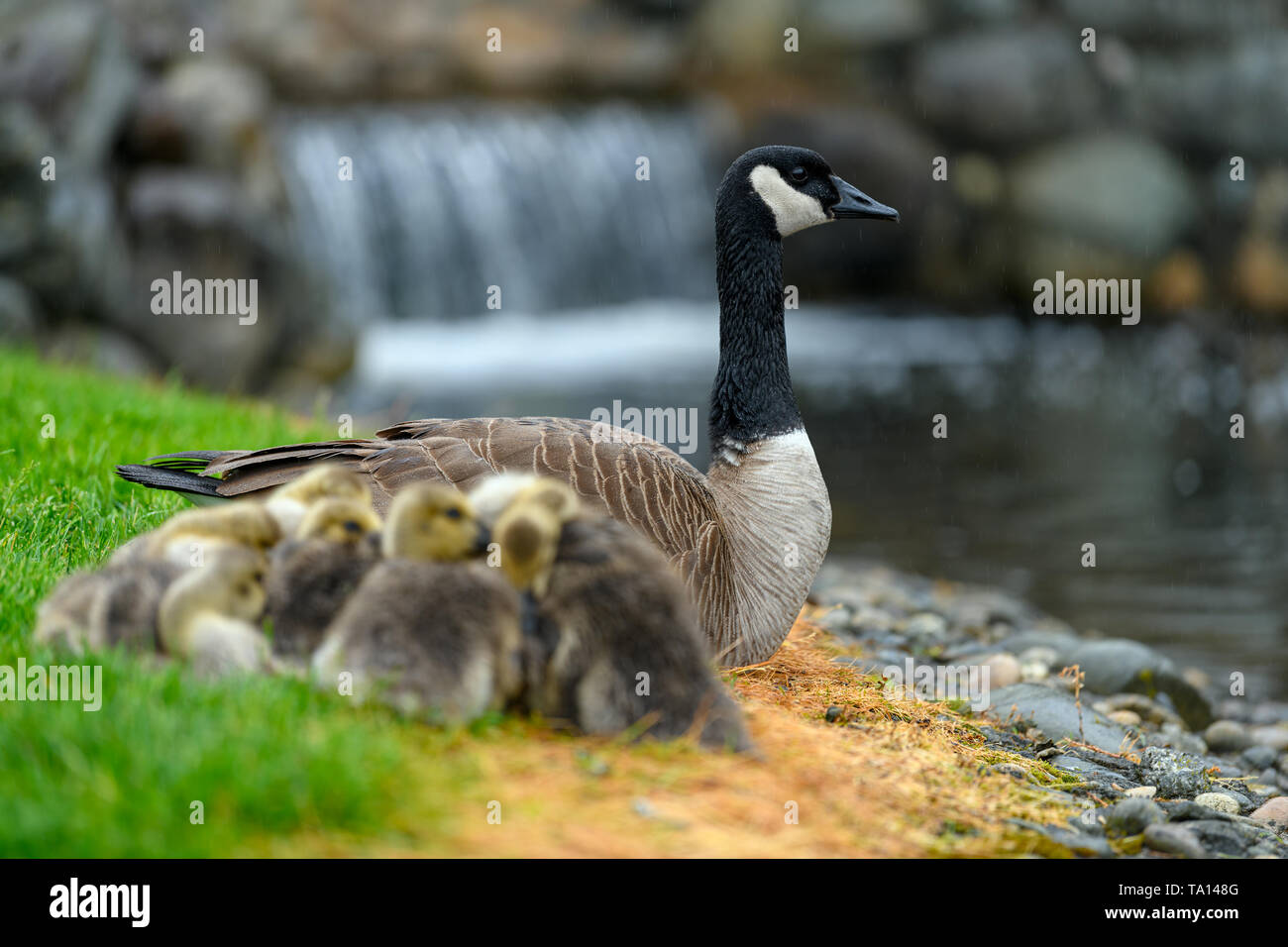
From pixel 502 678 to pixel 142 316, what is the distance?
13.2m

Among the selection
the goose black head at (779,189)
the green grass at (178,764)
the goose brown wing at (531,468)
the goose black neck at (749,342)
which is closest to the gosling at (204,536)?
the green grass at (178,764)

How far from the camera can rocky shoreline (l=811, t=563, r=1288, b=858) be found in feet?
16.3

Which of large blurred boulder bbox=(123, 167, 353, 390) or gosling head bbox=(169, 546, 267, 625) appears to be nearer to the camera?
gosling head bbox=(169, 546, 267, 625)

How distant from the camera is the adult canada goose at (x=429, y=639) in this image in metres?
3.86

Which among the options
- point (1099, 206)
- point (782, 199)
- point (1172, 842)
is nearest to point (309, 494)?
point (782, 199)

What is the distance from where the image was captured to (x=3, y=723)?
11.8 feet

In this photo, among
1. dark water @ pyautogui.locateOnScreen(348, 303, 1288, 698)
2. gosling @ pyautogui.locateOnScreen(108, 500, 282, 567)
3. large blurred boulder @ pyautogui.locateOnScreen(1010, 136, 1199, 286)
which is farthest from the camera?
large blurred boulder @ pyautogui.locateOnScreen(1010, 136, 1199, 286)

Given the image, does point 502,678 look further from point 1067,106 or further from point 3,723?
point 1067,106

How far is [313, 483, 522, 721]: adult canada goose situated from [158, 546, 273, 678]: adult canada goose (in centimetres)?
24

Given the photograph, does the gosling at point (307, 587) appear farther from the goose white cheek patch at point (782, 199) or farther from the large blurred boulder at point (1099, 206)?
the large blurred boulder at point (1099, 206)

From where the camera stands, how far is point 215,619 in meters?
3.98

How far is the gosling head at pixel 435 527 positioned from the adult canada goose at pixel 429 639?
0.15 feet
